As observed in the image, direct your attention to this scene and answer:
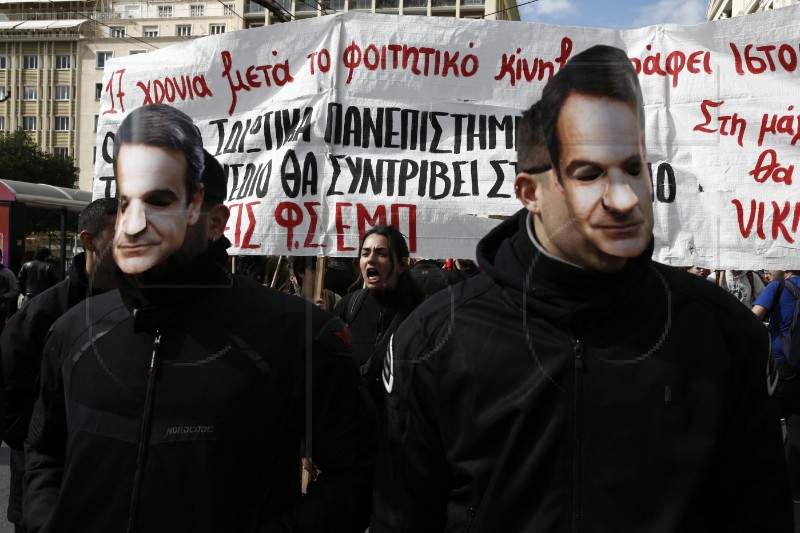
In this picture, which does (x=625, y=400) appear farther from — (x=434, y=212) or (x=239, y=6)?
(x=239, y=6)

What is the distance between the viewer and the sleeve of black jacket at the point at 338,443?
1910mm

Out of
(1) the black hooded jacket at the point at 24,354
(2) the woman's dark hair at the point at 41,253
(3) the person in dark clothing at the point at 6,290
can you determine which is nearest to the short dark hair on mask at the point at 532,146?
(1) the black hooded jacket at the point at 24,354

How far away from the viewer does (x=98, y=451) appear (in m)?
1.87

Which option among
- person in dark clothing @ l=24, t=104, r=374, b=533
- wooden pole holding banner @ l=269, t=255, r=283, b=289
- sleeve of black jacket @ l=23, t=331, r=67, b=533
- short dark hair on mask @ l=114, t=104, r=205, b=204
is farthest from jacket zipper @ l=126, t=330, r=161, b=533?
wooden pole holding banner @ l=269, t=255, r=283, b=289

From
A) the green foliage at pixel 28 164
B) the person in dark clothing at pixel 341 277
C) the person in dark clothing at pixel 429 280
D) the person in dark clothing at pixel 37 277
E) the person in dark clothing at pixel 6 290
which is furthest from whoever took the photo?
the green foliage at pixel 28 164

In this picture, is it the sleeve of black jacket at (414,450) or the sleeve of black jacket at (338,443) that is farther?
the sleeve of black jacket at (338,443)

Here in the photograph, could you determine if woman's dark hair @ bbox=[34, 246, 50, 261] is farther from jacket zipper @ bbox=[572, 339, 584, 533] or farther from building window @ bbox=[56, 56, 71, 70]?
building window @ bbox=[56, 56, 71, 70]

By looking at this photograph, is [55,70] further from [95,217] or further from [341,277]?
[95,217]

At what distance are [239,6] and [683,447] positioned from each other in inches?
2552

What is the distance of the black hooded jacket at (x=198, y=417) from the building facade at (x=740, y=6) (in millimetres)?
23900

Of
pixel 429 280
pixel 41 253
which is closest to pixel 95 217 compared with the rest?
pixel 429 280

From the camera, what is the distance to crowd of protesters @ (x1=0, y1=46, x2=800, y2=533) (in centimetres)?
168

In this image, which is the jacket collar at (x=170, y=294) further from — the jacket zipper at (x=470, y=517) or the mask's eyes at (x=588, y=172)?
the mask's eyes at (x=588, y=172)

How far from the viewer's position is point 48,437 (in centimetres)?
206
